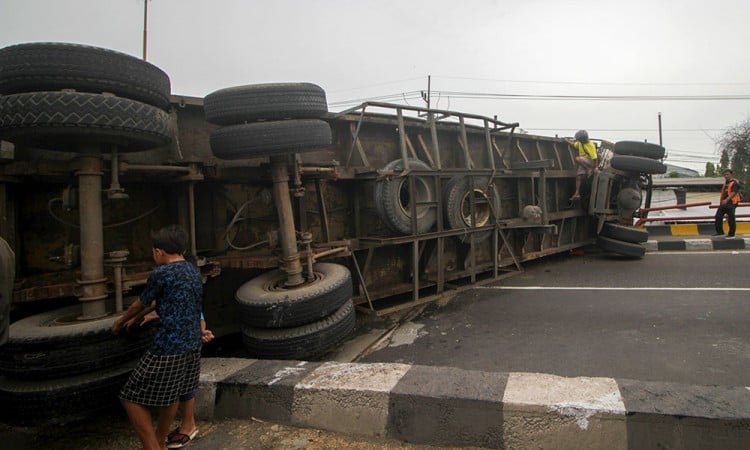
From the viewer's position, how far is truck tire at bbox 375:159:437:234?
199 inches

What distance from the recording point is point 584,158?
8.54 metres

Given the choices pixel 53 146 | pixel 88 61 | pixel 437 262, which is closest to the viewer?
pixel 88 61

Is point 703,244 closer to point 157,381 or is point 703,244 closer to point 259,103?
point 259,103

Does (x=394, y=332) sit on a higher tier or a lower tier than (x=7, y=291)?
lower

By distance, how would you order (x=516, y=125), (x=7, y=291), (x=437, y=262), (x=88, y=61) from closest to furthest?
(x=7, y=291)
(x=88, y=61)
(x=437, y=262)
(x=516, y=125)

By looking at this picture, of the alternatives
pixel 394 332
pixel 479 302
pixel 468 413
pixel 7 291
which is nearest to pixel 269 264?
pixel 394 332

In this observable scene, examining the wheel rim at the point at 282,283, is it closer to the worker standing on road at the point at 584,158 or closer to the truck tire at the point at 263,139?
the truck tire at the point at 263,139

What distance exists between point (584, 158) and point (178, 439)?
28.2ft

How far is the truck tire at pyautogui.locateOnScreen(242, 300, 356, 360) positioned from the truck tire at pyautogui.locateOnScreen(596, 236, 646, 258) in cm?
687

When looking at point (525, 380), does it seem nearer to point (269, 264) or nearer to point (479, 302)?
point (269, 264)

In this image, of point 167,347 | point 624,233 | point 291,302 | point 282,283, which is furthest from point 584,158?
point 167,347

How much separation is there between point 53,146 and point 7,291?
1.34m

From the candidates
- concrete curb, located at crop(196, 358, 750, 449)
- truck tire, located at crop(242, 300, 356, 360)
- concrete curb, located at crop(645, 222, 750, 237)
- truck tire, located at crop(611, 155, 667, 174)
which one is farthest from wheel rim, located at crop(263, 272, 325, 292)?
concrete curb, located at crop(645, 222, 750, 237)

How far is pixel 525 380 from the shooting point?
2.45 metres
